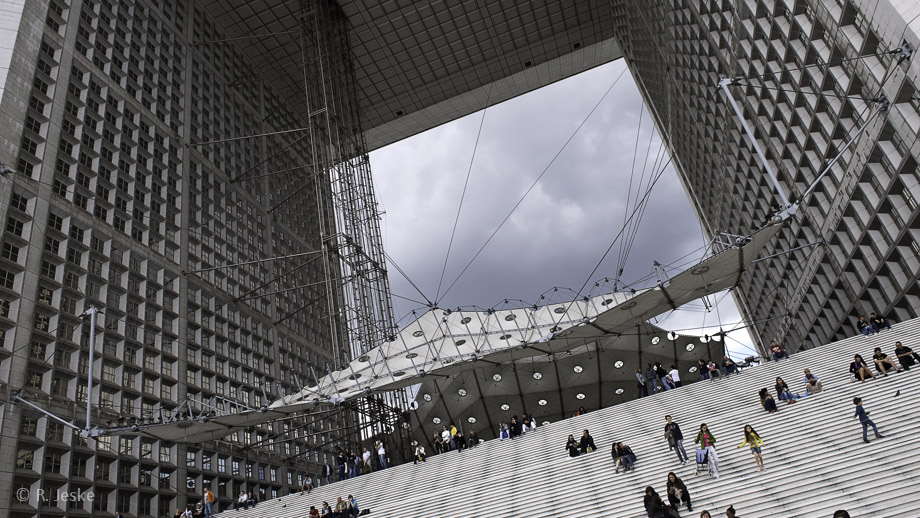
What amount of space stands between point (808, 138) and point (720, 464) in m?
16.1

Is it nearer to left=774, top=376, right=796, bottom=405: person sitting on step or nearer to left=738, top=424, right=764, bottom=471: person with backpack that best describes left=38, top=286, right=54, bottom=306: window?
left=738, top=424, right=764, bottom=471: person with backpack

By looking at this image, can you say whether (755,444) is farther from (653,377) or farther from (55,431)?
(55,431)

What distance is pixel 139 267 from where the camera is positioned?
29234 millimetres

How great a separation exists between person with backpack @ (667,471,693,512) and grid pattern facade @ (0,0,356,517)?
712 inches

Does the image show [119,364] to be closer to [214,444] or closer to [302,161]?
[214,444]

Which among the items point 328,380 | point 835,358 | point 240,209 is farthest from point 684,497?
point 240,209

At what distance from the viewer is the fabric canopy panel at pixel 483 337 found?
2455 centimetres

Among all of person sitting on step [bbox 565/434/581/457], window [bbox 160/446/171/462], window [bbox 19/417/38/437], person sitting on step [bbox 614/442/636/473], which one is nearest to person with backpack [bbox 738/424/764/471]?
person sitting on step [bbox 614/442/636/473]

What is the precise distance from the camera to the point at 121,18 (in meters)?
33.2

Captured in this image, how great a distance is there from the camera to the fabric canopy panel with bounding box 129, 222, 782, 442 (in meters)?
24.5

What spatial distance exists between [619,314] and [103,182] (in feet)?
71.2

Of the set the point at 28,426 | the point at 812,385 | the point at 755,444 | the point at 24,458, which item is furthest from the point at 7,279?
the point at 812,385

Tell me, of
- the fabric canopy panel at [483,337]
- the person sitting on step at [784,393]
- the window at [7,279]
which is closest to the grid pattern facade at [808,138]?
the fabric canopy panel at [483,337]

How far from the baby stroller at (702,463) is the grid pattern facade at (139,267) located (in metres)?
18.6
